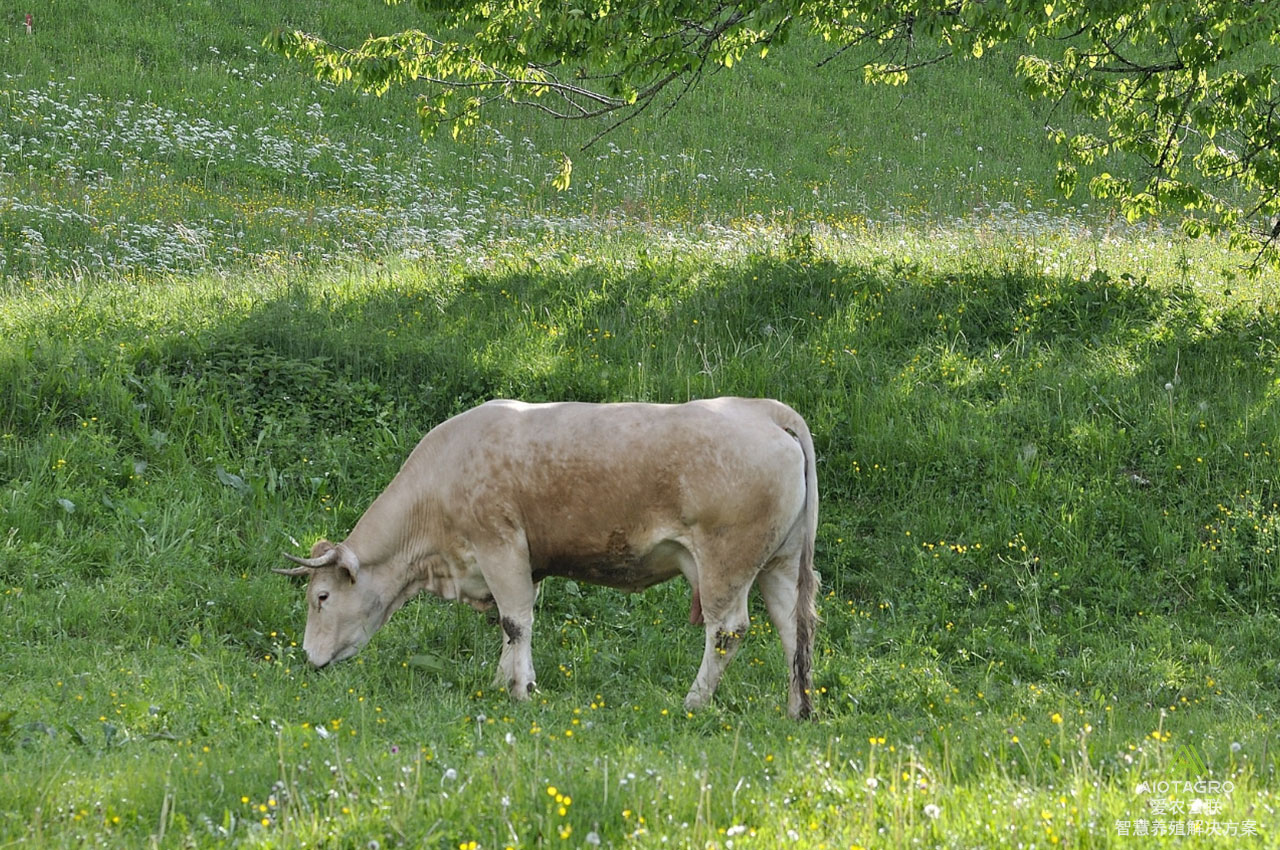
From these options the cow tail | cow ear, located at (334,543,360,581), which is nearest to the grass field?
the cow tail

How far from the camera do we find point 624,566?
741cm

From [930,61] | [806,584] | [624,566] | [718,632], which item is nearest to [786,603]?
[806,584]

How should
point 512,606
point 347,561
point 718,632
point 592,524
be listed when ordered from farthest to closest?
1. point 347,561
2. point 512,606
3. point 592,524
4. point 718,632

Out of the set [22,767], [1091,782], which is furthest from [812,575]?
[22,767]

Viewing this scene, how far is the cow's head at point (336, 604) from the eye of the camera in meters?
7.55

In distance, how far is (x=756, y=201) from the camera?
19.3 meters

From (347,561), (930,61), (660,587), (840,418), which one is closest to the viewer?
(347,561)

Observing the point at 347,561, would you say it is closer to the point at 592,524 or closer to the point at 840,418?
the point at 592,524

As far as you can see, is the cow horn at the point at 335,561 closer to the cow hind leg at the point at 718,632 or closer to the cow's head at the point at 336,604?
the cow's head at the point at 336,604

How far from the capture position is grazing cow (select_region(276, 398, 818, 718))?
7.08 m

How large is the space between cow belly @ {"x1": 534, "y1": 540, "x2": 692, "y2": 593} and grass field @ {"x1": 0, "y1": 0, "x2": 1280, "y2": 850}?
56 centimetres

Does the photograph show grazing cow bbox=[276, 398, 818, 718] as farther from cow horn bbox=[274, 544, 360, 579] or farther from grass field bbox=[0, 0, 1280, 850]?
grass field bbox=[0, 0, 1280, 850]

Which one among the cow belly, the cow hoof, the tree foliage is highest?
the tree foliage

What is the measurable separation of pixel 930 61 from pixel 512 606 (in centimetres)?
738
